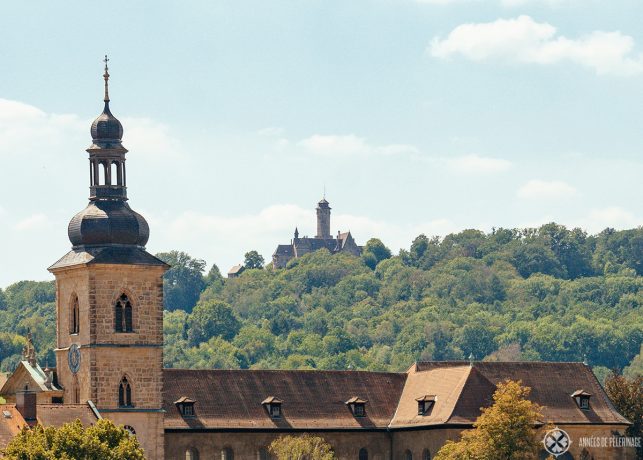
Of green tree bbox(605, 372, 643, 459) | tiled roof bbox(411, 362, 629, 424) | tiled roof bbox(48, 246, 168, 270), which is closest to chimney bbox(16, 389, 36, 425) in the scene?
tiled roof bbox(48, 246, 168, 270)

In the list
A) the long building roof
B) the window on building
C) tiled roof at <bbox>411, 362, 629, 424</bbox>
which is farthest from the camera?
tiled roof at <bbox>411, 362, 629, 424</bbox>

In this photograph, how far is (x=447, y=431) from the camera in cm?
11325

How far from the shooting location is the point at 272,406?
379 feet

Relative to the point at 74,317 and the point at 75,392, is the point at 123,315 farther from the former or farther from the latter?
the point at 75,392

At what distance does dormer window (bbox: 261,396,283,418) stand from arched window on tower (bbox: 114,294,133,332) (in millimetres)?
11571

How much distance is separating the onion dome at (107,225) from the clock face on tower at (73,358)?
4845 millimetres

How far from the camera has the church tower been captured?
10575cm

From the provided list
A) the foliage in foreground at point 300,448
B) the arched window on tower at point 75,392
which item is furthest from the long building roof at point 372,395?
the arched window on tower at point 75,392

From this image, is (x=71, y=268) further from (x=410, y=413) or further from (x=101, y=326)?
(x=410, y=413)

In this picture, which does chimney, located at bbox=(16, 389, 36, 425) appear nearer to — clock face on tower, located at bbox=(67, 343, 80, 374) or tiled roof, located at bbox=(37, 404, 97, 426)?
tiled roof, located at bbox=(37, 404, 97, 426)

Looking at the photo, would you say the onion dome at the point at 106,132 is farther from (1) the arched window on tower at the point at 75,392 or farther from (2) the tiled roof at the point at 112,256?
(1) the arched window on tower at the point at 75,392

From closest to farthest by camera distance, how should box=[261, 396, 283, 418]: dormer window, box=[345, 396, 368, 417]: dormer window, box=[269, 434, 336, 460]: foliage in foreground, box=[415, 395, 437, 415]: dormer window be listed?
box=[269, 434, 336, 460]: foliage in foreground → box=[261, 396, 283, 418]: dormer window → box=[415, 395, 437, 415]: dormer window → box=[345, 396, 368, 417]: dormer window

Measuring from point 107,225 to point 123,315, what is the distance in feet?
14.0

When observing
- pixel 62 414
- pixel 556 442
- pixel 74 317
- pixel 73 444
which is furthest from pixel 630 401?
pixel 73 444
